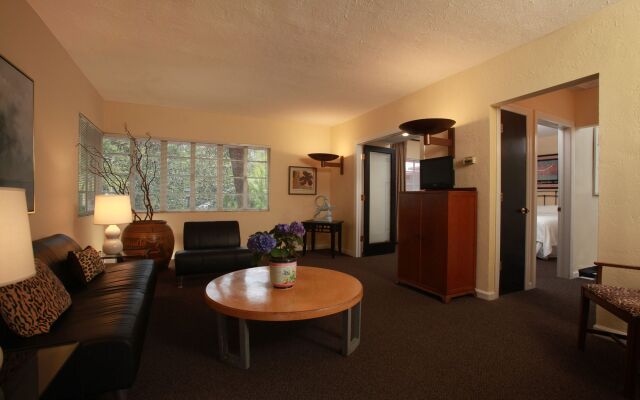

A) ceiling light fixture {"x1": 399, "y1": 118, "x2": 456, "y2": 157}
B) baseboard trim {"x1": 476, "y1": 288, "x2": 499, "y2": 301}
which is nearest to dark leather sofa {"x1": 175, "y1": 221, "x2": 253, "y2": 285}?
ceiling light fixture {"x1": 399, "y1": 118, "x2": 456, "y2": 157}

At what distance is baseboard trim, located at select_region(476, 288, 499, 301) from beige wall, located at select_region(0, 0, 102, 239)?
406cm

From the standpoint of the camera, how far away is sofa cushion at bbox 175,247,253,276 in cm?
359

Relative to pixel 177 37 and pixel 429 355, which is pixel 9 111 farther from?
pixel 429 355

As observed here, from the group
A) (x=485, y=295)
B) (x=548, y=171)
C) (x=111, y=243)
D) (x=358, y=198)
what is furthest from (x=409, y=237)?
(x=548, y=171)

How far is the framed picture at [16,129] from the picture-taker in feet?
→ 6.35

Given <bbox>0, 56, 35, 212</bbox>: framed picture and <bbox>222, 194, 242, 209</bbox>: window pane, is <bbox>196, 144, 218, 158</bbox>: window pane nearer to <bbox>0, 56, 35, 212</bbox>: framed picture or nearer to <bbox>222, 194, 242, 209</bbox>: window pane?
<bbox>222, 194, 242, 209</bbox>: window pane

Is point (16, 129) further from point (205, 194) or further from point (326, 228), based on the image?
point (326, 228)

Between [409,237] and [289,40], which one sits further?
[409,237]

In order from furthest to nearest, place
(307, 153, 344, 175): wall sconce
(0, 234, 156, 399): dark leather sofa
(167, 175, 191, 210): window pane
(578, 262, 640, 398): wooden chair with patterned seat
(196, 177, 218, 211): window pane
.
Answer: (307, 153, 344, 175): wall sconce
(196, 177, 218, 211): window pane
(167, 175, 191, 210): window pane
(578, 262, 640, 398): wooden chair with patterned seat
(0, 234, 156, 399): dark leather sofa

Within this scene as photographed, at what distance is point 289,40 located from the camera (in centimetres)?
279

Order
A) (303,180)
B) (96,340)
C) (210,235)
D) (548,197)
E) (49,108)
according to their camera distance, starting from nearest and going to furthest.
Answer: (96,340) < (49,108) < (210,235) < (303,180) < (548,197)

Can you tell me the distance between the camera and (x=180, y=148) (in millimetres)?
5141

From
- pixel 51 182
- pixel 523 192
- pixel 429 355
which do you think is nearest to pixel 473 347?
pixel 429 355

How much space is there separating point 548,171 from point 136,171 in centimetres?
826
